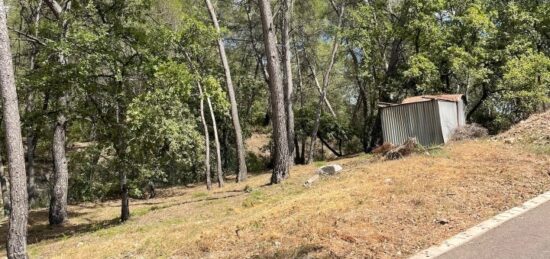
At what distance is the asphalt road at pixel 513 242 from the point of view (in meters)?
A: 5.45

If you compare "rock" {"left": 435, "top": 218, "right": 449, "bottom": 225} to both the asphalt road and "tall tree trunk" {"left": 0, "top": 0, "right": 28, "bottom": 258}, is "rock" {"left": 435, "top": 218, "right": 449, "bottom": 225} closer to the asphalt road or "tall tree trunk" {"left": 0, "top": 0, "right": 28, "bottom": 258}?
the asphalt road

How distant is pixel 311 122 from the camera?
1158 inches

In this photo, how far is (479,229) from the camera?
6441 mm

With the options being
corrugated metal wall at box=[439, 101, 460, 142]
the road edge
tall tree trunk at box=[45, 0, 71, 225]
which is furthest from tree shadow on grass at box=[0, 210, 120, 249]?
corrugated metal wall at box=[439, 101, 460, 142]

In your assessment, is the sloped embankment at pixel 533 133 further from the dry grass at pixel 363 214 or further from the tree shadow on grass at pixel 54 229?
the tree shadow on grass at pixel 54 229

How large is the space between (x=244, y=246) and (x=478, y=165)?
558cm

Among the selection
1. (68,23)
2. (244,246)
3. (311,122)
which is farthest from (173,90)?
(311,122)

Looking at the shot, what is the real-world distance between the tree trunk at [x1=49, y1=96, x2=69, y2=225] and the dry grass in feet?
10.5

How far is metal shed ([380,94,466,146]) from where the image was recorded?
50.4 ft

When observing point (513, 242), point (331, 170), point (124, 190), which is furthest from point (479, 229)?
point (124, 190)

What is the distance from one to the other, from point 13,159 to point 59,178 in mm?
7022

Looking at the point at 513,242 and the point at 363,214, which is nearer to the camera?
the point at 513,242

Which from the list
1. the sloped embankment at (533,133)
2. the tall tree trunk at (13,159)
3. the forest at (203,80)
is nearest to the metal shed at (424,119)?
the sloped embankment at (533,133)

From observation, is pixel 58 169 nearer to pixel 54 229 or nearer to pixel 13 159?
pixel 54 229
